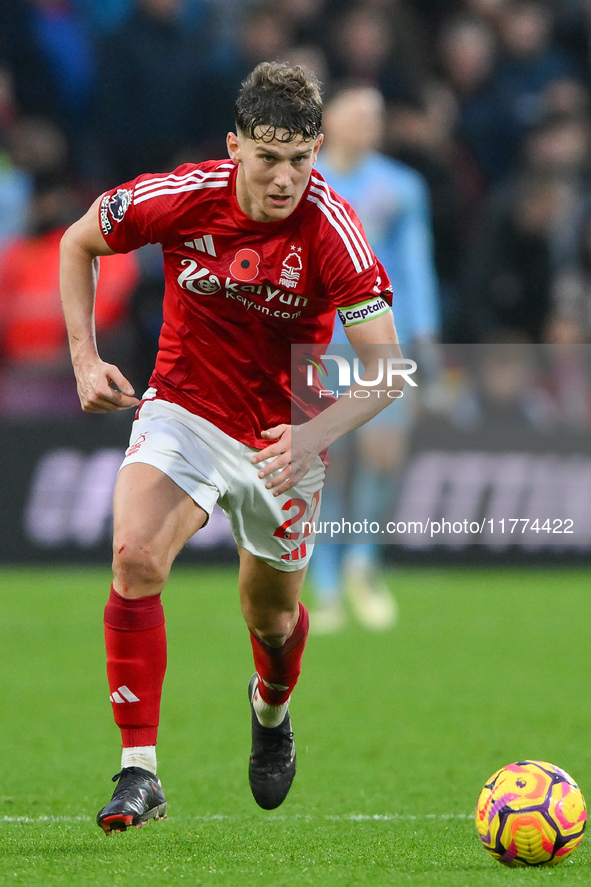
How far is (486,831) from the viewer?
3262mm

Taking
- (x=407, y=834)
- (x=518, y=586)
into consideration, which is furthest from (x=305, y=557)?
(x=518, y=586)

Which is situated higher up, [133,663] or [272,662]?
[133,663]

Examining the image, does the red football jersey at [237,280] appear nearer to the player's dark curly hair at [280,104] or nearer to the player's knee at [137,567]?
the player's dark curly hair at [280,104]

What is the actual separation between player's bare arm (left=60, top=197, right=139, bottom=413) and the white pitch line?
45.8 inches

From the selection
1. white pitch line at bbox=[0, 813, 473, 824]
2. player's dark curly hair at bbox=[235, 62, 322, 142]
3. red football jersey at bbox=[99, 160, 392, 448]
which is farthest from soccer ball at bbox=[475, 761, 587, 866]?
player's dark curly hair at bbox=[235, 62, 322, 142]

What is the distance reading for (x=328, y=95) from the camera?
35.2ft

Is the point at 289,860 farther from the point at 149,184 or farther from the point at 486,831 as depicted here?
the point at 149,184

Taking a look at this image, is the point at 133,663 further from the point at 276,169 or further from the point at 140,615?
the point at 276,169

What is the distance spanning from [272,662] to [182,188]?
152 centimetres

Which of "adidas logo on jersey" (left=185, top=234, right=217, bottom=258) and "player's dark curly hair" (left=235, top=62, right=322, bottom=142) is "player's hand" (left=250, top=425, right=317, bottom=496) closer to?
"adidas logo on jersey" (left=185, top=234, right=217, bottom=258)

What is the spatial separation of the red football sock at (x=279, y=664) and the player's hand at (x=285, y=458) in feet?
2.90

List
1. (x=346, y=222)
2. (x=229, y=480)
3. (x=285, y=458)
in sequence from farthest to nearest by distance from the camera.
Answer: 1. (x=229, y=480)
2. (x=346, y=222)
3. (x=285, y=458)

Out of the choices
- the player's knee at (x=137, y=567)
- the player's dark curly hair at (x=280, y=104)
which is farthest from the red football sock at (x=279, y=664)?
the player's dark curly hair at (x=280, y=104)

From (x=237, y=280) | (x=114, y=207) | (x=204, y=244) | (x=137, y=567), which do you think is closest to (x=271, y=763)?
(x=137, y=567)
